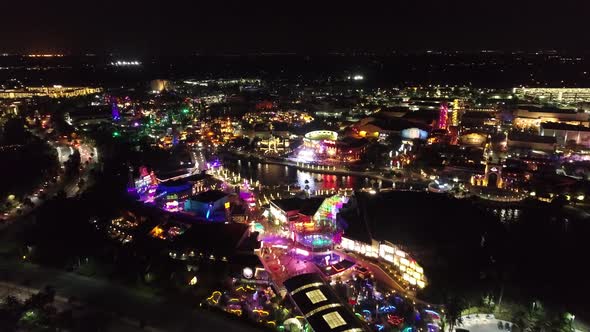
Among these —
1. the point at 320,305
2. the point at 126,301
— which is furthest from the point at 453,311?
the point at 126,301

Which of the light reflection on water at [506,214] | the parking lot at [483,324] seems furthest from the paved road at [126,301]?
the light reflection on water at [506,214]

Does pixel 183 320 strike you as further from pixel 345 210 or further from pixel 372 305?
pixel 345 210

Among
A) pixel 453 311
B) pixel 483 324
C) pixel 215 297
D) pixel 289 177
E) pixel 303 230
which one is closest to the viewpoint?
pixel 453 311

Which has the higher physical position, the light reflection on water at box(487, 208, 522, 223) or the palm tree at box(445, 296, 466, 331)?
the palm tree at box(445, 296, 466, 331)

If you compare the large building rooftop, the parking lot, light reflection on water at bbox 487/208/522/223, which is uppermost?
the large building rooftop

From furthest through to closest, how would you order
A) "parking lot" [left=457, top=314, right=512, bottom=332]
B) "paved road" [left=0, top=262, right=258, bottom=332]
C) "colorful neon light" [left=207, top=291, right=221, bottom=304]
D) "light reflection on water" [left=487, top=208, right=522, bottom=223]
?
"light reflection on water" [left=487, top=208, right=522, bottom=223], "colorful neon light" [left=207, top=291, right=221, bottom=304], "paved road" [left=0, top=262, right=258, bottom=332], "parking lot" [left=457, top=314, right=512, bottom=332]

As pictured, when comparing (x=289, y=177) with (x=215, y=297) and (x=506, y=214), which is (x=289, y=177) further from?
(x=215, y=297)

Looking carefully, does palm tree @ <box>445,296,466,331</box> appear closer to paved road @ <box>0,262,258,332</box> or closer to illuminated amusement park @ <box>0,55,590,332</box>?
illuminated amusement park @ <box>0,55,590,332</box>

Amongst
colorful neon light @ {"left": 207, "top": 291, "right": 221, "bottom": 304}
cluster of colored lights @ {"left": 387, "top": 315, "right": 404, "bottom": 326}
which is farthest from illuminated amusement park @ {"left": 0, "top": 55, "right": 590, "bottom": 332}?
cluster of colored lights @ {"left": 387, "top": 315, "right": 404, "bottom": 326}

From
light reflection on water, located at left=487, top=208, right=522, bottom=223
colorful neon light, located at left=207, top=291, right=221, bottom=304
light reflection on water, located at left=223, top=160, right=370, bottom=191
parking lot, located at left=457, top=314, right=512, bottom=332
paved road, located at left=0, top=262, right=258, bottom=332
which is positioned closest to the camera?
parking lot, located at left=457, top=314, right=512, bottom=332
